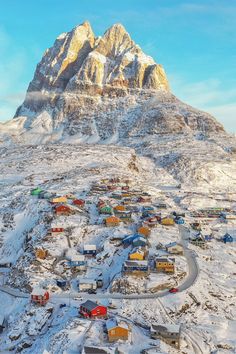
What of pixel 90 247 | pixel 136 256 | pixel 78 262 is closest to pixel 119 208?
pixel 90 247

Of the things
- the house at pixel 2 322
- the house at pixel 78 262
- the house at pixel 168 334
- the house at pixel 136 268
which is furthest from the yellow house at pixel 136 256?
the house at pixel 2 322

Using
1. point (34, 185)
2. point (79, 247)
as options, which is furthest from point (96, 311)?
point (34, 185)

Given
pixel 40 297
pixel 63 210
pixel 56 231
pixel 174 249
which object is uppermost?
pixel 63 210

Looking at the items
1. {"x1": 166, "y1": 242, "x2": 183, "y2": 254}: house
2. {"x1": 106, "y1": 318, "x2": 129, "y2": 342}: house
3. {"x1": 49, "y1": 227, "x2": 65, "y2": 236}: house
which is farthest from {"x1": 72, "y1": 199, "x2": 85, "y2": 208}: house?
{"x1": 106, "y1": 318, "x2": 129, "y2": 342}: house

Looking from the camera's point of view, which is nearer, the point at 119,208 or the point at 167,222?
the point at 167,222

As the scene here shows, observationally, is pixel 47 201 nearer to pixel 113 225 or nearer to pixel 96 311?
pixel 113 225

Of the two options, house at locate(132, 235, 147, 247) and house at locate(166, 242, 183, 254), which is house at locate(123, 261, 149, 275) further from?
house at locate(166, 242, 183, 254)

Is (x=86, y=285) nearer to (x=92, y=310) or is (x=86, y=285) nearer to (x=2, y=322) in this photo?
(x=92, y=310)
